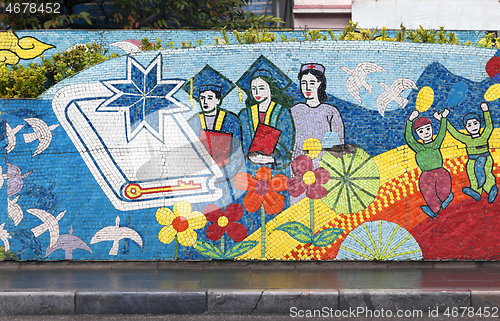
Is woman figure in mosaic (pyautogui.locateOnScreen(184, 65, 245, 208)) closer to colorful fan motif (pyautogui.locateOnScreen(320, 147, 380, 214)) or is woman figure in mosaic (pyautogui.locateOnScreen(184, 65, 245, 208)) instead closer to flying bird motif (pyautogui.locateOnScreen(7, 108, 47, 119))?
colorful fan motif (pyautogui.locateOnScreen(320, 147, 380, 214))

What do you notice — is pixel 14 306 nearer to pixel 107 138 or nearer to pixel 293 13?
pixel 107 138

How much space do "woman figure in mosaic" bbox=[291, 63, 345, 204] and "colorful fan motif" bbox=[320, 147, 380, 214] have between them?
0.23 m

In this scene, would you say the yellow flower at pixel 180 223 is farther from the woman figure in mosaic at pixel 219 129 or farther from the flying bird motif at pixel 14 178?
the flying bird motif at pixel 14 178

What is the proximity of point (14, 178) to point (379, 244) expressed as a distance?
16.3 ft

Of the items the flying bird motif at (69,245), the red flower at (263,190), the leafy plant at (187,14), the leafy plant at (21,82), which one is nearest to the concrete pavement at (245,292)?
the flying bird motif at (69,245)

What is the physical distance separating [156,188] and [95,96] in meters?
1.49

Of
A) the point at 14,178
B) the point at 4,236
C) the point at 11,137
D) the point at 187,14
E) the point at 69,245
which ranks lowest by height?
the point at 69,245

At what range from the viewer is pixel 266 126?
6266mm

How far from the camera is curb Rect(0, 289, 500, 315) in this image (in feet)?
16.7

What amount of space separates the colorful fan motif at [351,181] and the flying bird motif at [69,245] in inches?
129

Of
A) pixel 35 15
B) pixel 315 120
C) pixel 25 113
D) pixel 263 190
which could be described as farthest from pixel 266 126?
pixel 35 15

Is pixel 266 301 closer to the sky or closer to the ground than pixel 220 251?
closer to the ground

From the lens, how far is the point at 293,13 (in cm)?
1063

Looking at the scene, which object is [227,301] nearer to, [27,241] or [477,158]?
[27,241]
